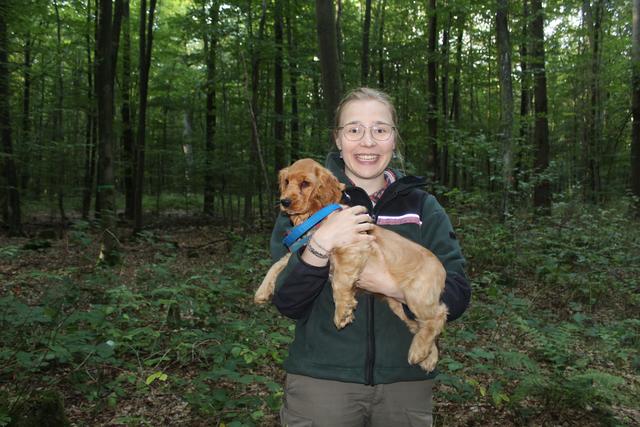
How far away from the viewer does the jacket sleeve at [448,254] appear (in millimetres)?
2299

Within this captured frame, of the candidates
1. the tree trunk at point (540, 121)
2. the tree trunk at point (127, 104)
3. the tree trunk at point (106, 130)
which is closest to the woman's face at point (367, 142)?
the tree trunk at point (106, 130)

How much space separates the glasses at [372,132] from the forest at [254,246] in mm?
774

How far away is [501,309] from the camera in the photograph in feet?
23.7

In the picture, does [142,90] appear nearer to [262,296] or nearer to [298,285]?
[262,296]

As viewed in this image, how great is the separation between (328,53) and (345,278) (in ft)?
19.6

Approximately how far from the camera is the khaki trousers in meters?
2.14

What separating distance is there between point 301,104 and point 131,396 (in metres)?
20.9

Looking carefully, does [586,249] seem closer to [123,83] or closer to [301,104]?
[301,104]

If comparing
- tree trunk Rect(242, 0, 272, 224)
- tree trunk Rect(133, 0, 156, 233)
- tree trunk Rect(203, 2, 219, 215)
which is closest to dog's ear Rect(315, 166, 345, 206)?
tree trunk Rect(242, 0, 272, 224)

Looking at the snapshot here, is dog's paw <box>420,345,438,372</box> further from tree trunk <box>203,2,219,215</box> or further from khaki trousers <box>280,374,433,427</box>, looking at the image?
tree trunk <box>203,2,219,215</box>

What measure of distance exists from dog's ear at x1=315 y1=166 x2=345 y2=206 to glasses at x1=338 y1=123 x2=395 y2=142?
0.27m

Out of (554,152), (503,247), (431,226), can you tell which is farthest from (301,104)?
(431,226)

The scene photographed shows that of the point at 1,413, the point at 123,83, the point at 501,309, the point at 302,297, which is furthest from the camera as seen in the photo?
the point at 123,83

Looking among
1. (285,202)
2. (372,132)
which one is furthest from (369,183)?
(285,202)
